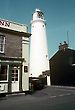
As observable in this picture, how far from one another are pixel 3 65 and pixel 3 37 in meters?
2.91

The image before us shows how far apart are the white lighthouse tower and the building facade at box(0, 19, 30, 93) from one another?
8204 millimetres

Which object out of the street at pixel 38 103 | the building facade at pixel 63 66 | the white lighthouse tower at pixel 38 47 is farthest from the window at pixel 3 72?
the building facade at pixel 63 66

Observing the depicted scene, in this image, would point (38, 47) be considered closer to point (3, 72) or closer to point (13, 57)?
point (13, 57)

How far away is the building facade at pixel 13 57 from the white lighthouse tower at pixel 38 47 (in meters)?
8.20

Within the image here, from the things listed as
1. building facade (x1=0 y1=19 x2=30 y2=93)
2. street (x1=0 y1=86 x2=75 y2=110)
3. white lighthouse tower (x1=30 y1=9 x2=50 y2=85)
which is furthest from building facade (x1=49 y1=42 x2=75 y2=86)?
street (x1=0 y1=86 x2=75 y2=110)

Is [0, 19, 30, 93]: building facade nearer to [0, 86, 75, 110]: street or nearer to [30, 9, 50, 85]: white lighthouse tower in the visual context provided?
[0, 86, 75, 110]: street

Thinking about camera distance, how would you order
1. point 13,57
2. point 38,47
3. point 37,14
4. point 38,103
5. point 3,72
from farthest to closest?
point 37,14
point 38,47
point 13,57
point 3,72
point 38,103

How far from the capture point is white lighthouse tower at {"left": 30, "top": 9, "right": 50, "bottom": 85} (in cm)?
2675

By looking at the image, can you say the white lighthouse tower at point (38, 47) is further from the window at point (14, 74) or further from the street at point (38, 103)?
the street at point (38, 103)

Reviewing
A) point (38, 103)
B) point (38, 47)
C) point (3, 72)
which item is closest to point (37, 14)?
point (38, 47)

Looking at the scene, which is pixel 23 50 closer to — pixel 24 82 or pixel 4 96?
pixel 24 82

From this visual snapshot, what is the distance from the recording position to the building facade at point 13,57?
17094mm

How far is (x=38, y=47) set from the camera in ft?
90.7

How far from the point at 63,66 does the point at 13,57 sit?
13.6 m
